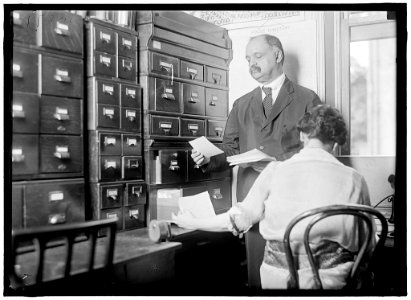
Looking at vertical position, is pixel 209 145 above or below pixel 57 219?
above

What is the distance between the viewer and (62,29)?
2.39 meters

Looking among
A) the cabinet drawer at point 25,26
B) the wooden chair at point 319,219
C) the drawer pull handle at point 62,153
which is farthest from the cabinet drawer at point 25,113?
the wooden chair at point 319,219

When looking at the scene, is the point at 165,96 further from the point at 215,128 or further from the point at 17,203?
the point at 17,203

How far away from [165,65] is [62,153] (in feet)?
2.57

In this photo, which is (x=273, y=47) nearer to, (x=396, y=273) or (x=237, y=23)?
(x=237, y=23)

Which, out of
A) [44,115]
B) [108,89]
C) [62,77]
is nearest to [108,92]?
[108,89]

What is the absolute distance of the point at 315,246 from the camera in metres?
2.36

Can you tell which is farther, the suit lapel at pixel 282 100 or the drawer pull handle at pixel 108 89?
the suit lapel at pixel 282 100

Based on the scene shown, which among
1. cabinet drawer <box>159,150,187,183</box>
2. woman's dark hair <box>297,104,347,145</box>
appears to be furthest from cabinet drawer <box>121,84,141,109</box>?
woman's dark hair <box>297,104,347,145</box>

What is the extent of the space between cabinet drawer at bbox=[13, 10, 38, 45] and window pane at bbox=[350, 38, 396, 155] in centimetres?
172

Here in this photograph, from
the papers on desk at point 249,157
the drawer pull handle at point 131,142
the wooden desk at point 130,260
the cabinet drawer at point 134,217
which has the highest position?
the drawer pull handle at point 131,142

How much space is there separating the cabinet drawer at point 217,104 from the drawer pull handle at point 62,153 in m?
0.85

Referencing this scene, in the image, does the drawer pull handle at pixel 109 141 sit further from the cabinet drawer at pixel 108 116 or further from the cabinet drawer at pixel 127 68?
the cabinet drawer at pixel 127 68

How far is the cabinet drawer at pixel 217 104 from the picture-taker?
9.23 feet
